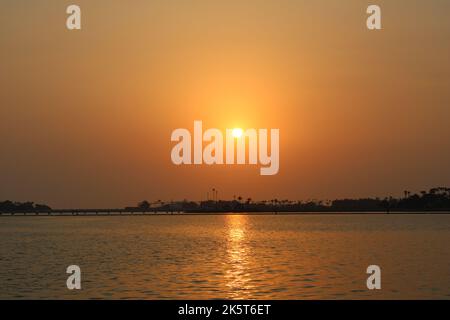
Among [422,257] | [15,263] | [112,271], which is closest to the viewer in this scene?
[112,271]

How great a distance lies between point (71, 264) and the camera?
81000 mm

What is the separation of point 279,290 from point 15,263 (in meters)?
40.9

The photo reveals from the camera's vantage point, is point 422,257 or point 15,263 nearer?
point 15,263
